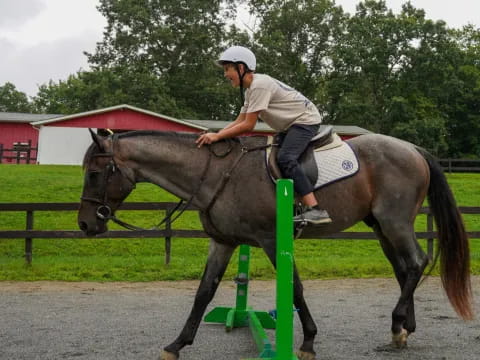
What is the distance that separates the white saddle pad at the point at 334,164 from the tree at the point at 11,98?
9423cm

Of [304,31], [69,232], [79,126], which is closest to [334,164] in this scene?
[69,232]

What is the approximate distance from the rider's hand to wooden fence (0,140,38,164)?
101 feet

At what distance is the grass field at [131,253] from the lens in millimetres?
10547

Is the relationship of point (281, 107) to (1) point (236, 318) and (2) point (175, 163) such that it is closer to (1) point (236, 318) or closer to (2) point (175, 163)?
(2) point (175, 163)

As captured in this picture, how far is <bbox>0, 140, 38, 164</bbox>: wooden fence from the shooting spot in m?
33.9

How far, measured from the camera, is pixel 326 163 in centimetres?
545

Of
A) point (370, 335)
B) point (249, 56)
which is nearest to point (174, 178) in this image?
point (249, 56)

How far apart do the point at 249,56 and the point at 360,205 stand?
5.82 feet

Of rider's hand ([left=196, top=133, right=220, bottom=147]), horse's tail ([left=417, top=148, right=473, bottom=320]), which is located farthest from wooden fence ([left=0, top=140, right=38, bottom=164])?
horse's tail ([left=417, top=148, right=473, bottom=320])

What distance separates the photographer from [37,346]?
552cm

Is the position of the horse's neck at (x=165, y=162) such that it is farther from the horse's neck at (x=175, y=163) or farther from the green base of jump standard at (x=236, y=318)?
the green base of jump standard at (x=236, y=318)

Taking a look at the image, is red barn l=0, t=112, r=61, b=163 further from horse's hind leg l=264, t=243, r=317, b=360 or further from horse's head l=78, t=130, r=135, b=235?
horse's hind leg l=264, t=243, r=317, b=360

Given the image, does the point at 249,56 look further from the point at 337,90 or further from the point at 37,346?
the point at 337,90

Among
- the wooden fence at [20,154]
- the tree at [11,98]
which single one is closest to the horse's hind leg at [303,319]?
the wooden fence at [20,154]
